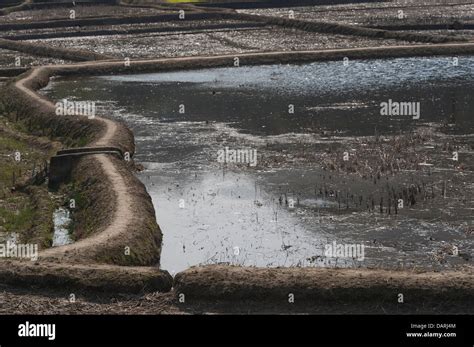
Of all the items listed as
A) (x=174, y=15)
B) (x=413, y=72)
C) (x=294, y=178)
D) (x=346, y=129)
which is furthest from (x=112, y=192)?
(x=174, y=15)

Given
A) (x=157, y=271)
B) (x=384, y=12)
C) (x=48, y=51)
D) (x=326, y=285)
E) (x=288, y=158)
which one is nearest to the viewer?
(x=326, y=285)

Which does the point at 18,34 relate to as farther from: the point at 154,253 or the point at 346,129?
the point at 154,253

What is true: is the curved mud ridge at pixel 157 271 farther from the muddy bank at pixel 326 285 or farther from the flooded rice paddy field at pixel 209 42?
Result: the flooded rice paddy field at pixel 209 42

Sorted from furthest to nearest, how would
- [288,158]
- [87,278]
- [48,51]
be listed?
[48,51], [288,158], [87,278]

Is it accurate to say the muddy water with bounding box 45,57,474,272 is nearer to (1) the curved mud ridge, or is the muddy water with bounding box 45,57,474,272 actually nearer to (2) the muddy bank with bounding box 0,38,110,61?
(1) the curved mud ridge

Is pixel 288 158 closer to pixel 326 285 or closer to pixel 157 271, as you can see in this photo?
pixel 157 271

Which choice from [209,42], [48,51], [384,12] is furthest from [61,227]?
[384,12]

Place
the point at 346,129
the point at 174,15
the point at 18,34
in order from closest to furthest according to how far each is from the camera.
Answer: the point at 346,129 < the point at 18,34 < the point at 174,15

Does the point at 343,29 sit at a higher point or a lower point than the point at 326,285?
higher
